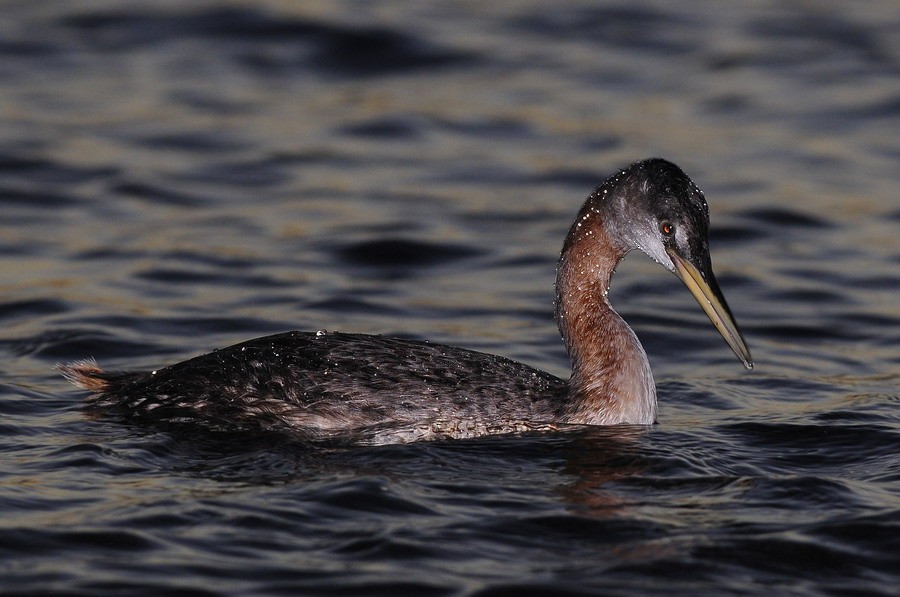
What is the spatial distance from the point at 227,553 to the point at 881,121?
11.2 meters

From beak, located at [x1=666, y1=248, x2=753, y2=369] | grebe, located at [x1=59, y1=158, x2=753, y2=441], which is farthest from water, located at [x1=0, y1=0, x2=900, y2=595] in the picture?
beak, located at [x1=666, y1=248, x2=753, y2=369]

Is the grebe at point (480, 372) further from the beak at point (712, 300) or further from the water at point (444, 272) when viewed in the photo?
the water at point (444, 272)

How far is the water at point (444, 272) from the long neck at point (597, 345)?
196 millimetres

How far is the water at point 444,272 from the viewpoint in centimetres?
716

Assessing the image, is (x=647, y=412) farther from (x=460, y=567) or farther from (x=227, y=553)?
(x=227, y=553)

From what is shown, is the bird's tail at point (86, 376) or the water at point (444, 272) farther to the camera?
the bird's tail at point (86, 376)

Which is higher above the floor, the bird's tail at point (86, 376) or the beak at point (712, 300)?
the beak at point (712, 300)

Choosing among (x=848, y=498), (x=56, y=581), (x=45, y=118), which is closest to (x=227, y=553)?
(x=56, y=581)

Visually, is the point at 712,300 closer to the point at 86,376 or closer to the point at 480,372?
the point at 480,372

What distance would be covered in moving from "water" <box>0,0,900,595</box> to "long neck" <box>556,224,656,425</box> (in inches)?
7.7

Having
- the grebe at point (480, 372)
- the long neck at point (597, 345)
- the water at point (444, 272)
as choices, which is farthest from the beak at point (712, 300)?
the water at point (444, 272)

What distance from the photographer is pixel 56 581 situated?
6.68m

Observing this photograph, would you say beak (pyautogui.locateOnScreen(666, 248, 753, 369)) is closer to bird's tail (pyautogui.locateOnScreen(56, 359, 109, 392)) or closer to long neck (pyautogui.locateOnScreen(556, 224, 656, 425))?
long neck (pyautogui.locateOnScreen(556, 224, 656, 425))

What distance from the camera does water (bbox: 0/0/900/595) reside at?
23.5 feet
